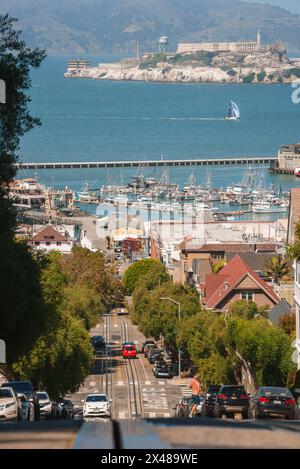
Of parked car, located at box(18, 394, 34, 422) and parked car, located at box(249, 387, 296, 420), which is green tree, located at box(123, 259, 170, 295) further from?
parked car, located at box(18, 394, 34, 422)

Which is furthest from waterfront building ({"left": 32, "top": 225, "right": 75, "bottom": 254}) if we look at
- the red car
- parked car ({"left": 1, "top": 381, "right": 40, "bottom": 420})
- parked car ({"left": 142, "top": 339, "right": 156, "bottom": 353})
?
parked car ({"left": 1, "top": 381, "right": 40, "bottom": 420})

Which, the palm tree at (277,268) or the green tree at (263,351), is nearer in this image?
the green tree at (263,351)

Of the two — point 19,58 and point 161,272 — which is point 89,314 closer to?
point 161,272

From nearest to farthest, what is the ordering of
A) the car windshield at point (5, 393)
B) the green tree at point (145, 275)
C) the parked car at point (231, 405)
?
the car windshield at point (5, 393) → the parked car at point (231, 405) → the green tree at point (145, 275)

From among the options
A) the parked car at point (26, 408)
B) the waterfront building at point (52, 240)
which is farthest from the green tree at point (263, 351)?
the waterfront building at point (52, 240)

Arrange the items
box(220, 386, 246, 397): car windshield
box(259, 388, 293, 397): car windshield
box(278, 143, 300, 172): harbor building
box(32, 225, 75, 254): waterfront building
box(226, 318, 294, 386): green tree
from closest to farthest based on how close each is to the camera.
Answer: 1. box(259, 388, 293, 397): car windshield
2. box(220, 386, 246, 397): car windshield
3. box(226, 318, 294, 386): green tree
4. box(32, 225, 75, 254): waterfront building
5. box(278, 143, 300, 172): harbor building

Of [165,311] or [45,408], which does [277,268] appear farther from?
[45,408]

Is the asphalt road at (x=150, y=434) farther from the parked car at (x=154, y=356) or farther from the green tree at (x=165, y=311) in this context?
the parked car at (x=154, y=356)
